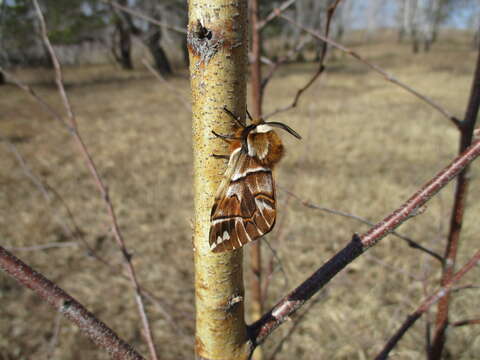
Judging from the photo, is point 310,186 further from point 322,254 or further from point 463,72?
point 463,72

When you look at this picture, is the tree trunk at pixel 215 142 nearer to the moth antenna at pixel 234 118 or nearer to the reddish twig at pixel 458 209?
the moth antenna at pixel 234 118

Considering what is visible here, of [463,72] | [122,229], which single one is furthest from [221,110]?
[463,72]

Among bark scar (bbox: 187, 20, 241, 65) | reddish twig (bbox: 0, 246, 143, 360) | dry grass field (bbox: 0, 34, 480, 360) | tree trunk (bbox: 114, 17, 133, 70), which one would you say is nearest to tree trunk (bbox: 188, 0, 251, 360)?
bark scar (bbox: 187, 20, 241, 65)

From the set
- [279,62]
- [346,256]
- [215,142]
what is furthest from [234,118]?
[279,62]

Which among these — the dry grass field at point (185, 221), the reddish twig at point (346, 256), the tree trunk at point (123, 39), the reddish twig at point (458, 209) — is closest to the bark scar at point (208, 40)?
the reddish twig at point (346, 256)

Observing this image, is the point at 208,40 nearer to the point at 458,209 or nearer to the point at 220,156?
the point at 220,156

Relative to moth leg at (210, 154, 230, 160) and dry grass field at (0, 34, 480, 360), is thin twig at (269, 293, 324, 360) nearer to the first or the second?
dry grass field at (0, 34, 480, 360)

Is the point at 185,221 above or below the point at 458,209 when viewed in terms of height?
below
